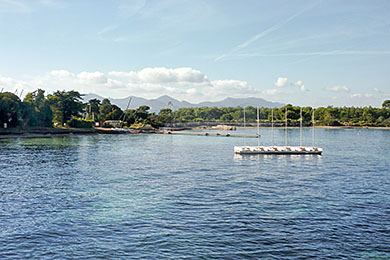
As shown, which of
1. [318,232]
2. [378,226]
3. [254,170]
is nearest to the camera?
[318,232]

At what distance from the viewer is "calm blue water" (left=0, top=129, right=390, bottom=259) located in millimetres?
21016

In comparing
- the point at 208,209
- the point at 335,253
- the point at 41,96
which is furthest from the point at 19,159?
the point at 41,96

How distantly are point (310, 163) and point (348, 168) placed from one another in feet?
25.4

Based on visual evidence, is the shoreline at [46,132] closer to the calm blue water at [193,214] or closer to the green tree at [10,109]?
the green tree at [10,109]

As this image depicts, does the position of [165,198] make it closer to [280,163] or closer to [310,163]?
[280,163]

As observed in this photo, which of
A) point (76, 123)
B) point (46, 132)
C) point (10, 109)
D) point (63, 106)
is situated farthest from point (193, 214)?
point (76, 123)

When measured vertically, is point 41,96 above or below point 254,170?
above

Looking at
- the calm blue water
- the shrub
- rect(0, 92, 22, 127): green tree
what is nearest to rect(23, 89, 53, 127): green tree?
rect(0, 92, 22, 127): green tree

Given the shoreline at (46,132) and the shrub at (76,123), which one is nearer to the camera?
the shoreline at (46,132)

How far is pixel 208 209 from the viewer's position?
29.6m

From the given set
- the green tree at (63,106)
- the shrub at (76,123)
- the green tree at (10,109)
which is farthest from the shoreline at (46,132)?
the green tree at (63,106)

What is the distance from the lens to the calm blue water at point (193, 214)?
68.9ft

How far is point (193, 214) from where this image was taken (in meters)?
28.1

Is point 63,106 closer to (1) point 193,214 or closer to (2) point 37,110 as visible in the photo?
(2) point 37,110
